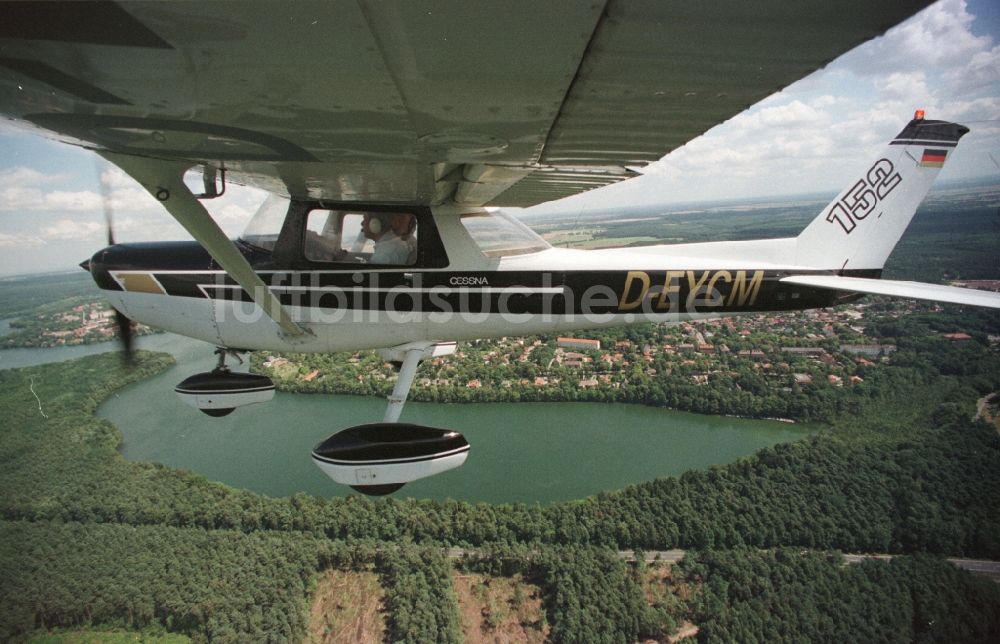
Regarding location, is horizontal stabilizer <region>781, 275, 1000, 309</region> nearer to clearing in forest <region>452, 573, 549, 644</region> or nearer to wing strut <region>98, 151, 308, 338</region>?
wing strut <region>98, 151, 308, 338</region>

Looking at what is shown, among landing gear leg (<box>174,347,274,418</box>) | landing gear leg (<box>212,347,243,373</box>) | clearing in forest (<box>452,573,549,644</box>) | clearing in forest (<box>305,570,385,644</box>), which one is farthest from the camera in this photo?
clearing in forest (<box>305,570,385,644</box>)

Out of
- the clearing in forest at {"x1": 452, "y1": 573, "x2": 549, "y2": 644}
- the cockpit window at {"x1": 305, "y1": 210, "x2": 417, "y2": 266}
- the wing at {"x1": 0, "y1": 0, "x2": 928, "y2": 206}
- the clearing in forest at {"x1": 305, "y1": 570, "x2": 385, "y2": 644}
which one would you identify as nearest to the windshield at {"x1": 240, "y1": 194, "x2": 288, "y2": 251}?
the cockpit window at {"x1": 305, "y1": 210, "x2": 417, "y2": 266}

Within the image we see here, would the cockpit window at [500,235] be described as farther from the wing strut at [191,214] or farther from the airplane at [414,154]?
the wing strut at [191,214]

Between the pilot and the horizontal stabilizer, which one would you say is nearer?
the horizontal stabilizer

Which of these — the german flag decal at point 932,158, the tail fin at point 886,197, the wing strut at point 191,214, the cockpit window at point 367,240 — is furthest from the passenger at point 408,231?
the german flag decal at point 932,158

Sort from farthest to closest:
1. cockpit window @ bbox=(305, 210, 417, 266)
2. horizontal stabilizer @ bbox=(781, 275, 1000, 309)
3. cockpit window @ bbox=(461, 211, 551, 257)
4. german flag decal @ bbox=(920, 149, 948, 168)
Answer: german flag decal @ bbox=(920, 149, 948, 168)
cockpit window @ bbox=(461, 211, 551, 257)
cockpit window @ bbox=(305, 210, 417, 266)
horizontal stabilizer @ bbox=(781, 275, 1000, 309)

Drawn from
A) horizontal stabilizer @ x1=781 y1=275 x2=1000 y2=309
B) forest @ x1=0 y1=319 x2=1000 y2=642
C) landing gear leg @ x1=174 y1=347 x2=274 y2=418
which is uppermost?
horizontal stabilizer @ x1=781 y1=275 x2=1000 y2=309

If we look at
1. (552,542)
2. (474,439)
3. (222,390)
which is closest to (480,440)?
(474,439)

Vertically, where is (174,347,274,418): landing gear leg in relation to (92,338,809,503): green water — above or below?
above
